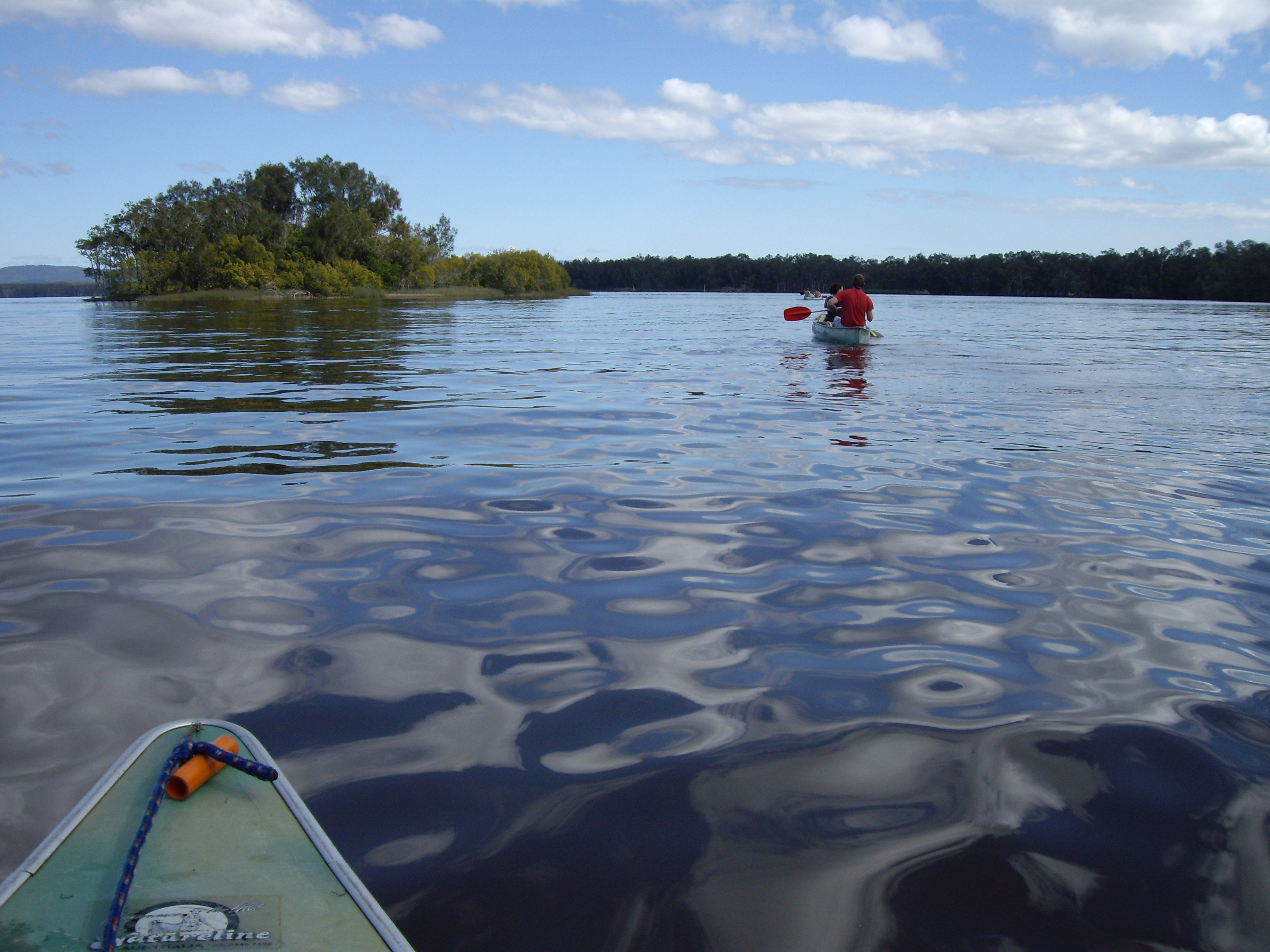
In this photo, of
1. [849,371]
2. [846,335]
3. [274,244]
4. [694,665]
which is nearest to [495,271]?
[274,244]

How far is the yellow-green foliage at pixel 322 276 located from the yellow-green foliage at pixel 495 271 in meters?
21.3

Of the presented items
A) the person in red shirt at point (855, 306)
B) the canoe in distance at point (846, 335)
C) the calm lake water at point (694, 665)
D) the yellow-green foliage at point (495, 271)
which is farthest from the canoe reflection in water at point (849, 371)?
the yellow-green foliage at point (495, 271)

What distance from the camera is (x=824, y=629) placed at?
136 inches

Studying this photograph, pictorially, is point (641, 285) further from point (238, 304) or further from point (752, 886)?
point (752, 886)

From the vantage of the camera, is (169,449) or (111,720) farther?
(169,449)

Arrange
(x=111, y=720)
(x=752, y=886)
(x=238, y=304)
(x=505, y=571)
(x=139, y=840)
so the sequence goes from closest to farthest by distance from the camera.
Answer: (x=139, y=840) < (x=752, y=886) < (x=111, y=720) < (x=505, y=571) < (x=238, y=304)

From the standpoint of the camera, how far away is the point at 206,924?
1.56m

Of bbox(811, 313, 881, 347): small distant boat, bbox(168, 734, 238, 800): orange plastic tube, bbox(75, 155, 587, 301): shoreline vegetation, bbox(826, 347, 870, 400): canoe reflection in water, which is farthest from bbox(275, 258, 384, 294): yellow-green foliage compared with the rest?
bbox(168, 734, 238, 800): orange plastic tube

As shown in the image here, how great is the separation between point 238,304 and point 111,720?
60.6 meters

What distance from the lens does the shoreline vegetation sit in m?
78.5

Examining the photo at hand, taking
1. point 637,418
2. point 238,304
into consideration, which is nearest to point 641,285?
point 238,304

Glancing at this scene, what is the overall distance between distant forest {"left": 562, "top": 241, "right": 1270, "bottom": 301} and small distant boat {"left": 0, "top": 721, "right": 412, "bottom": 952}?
101139 millimetres

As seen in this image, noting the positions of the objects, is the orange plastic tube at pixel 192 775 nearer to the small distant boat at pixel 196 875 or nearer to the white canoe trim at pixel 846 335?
the small distant boat at pixel 196 875

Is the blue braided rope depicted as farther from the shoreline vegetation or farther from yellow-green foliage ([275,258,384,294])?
yellow-green foliage ([275,258,384,294])
